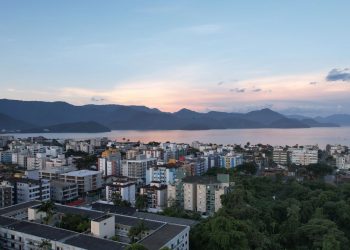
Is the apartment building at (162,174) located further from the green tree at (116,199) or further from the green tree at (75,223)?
the green tree at (75,223)

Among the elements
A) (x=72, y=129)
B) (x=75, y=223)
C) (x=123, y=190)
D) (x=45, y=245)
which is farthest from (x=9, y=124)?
(x=45, y=245)

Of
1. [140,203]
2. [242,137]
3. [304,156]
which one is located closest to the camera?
[140,203]

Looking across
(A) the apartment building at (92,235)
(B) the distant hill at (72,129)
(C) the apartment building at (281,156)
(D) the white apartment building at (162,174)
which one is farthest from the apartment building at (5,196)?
(B) the distant hill at (72,129)

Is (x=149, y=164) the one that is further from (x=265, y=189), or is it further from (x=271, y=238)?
(x=271, y=238)

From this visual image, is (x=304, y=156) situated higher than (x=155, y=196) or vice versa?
(x=304, y=156)

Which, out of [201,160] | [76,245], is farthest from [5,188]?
[201,160]

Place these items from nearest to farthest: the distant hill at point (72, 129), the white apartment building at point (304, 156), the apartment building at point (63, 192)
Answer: the apartment building at point (63, 192) → the white apartment building at point (304, 156) → the distant hill at point (72, 129)

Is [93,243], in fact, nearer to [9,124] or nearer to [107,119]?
[9,124]

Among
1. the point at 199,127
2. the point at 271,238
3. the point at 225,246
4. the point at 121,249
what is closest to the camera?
the point at 121,249

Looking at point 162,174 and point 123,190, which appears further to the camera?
point 162,174
